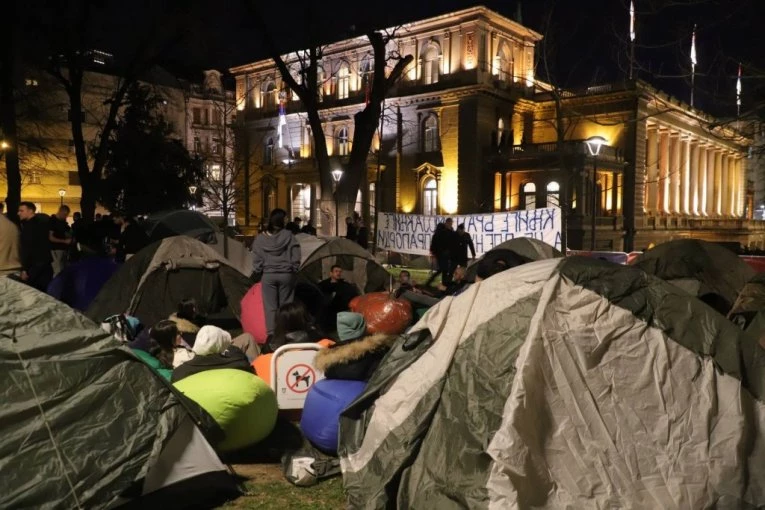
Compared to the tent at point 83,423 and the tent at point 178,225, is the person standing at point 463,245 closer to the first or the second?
the tent at point 178,225

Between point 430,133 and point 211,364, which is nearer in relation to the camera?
point 211,364

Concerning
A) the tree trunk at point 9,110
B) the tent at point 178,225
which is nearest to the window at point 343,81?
the tent at point 178,225

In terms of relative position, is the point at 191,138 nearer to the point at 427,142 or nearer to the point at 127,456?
the point at 427,142

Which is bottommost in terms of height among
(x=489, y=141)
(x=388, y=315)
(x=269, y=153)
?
(x=388, y=315)

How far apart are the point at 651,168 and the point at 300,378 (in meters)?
46.3

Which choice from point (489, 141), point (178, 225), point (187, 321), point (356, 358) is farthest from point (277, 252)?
point (489, 141)

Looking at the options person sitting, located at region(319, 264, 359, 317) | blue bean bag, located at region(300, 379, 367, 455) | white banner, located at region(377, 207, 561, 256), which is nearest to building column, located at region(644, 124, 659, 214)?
white banner, located at region(377, 207, 561, 256)

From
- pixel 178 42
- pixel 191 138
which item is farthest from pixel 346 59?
pixel 178 42

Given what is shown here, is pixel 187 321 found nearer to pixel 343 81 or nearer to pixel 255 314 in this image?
pixel 255 314

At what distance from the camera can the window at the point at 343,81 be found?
49.4 m

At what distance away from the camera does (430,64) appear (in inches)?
1786

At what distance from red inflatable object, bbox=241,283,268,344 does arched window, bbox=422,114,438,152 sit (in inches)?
1422

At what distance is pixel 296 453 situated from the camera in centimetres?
565

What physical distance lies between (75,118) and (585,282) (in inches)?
883
